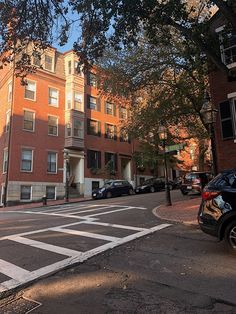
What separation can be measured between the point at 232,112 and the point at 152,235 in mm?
8914

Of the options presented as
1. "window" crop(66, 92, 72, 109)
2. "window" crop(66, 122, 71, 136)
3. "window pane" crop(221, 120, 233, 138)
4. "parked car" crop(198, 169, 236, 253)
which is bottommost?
"parked car" crop(198, 169, 236, 253)

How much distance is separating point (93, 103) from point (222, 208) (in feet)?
105

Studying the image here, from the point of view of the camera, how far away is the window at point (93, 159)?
36438 mm

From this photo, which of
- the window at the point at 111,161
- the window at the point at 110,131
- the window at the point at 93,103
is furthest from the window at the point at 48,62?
the window at the point at 111,161

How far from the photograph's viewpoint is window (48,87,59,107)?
34094 mm

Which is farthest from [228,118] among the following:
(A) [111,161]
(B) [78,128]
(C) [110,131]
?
(C) [110,131]

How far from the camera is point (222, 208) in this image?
7160 mm

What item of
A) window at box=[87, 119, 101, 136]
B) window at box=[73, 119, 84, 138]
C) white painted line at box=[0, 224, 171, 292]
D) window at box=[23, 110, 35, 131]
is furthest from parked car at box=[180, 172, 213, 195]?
window at box=[87, 119, 101, 136]

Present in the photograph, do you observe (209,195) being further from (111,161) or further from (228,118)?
(111,161)

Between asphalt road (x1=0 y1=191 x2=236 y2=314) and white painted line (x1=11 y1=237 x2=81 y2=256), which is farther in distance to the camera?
white painted line (x1=11 y1=237 x2=81 y2=256)

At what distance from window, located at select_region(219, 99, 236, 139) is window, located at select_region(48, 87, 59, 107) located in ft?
68.8

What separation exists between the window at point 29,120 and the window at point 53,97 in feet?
8.90

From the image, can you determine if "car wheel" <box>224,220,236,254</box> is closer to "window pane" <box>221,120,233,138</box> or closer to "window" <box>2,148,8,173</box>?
"window pane" <box>221,120,233,138</box>

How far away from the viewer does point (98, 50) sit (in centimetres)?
1271
